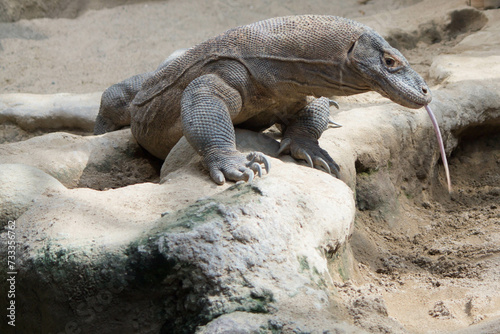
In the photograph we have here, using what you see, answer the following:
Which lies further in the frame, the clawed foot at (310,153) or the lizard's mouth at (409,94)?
the clawed foot at (310,153)

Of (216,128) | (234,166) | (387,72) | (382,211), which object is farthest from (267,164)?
(382,211)

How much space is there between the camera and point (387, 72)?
360 centimetres

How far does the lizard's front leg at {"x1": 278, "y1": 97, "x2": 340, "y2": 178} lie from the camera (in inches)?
158

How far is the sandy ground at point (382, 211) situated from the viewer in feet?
10.3

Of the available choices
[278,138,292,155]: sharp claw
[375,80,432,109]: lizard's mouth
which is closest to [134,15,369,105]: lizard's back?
[375,80,432,109]: lizard's mouth

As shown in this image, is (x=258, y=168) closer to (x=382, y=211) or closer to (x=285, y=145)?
(x=285, y=145)

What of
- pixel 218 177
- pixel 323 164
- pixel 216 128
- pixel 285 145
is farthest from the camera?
pixel 285 145

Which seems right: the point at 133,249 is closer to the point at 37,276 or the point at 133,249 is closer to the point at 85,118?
the point at 37,276

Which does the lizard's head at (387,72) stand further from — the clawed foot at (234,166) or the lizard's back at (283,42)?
the clawed foot at (234,166)

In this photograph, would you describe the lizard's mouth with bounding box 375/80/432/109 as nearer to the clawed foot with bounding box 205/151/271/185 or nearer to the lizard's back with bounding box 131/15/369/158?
the lizard's back with bounding box 131/15/369/158

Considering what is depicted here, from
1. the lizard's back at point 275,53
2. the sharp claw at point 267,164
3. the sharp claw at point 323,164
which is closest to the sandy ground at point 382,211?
the sharp claw at point 323,164

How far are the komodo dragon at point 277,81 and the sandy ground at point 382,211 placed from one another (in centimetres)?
83

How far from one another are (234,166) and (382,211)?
1.61 m

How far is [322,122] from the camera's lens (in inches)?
172
